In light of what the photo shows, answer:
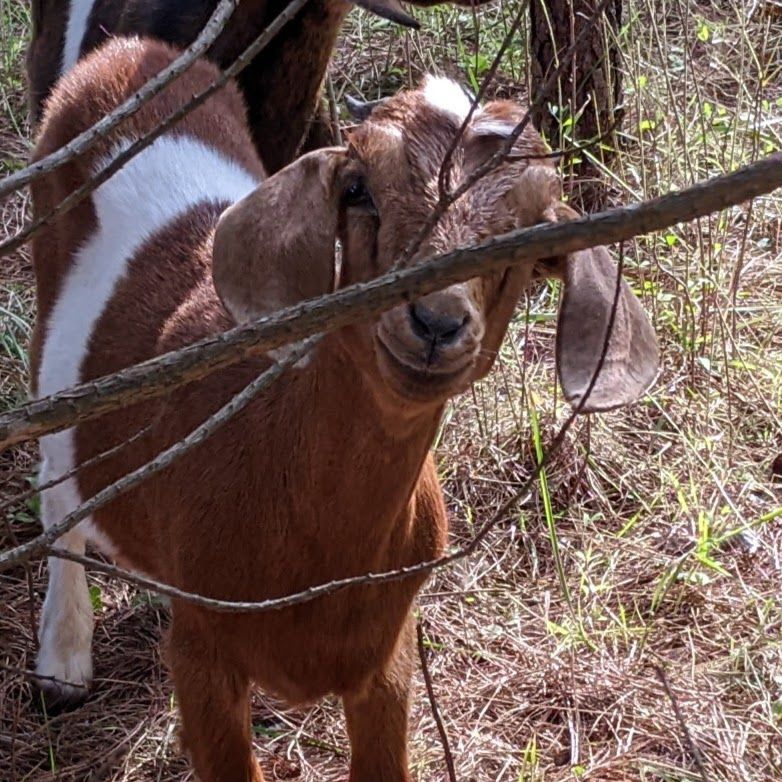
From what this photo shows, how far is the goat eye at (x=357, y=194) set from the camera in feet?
7.28

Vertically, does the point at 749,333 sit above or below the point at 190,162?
below

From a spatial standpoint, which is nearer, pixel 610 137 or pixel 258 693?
pixel 258 693

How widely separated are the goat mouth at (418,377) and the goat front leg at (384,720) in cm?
79

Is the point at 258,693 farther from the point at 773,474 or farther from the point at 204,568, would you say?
the point at 773,474

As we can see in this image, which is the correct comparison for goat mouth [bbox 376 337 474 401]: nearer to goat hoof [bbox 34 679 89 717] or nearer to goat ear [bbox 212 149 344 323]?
goat ear [bbox 212 149 344 323]

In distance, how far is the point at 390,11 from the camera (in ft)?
11.0

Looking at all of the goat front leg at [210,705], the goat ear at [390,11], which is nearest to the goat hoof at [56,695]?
the goat front leg at [210,705]

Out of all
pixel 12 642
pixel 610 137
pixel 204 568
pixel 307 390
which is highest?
pixel 307 390

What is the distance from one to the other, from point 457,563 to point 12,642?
115cm

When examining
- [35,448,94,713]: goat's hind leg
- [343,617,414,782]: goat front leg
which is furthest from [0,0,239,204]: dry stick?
[35,448,94,713]: goat's hind leg

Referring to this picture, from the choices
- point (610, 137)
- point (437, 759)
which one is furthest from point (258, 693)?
point (610, 137)

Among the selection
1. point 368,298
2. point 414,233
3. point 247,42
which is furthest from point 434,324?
point 247,42

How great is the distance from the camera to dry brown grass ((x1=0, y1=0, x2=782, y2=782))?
317cm

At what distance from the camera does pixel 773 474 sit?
3.85m
